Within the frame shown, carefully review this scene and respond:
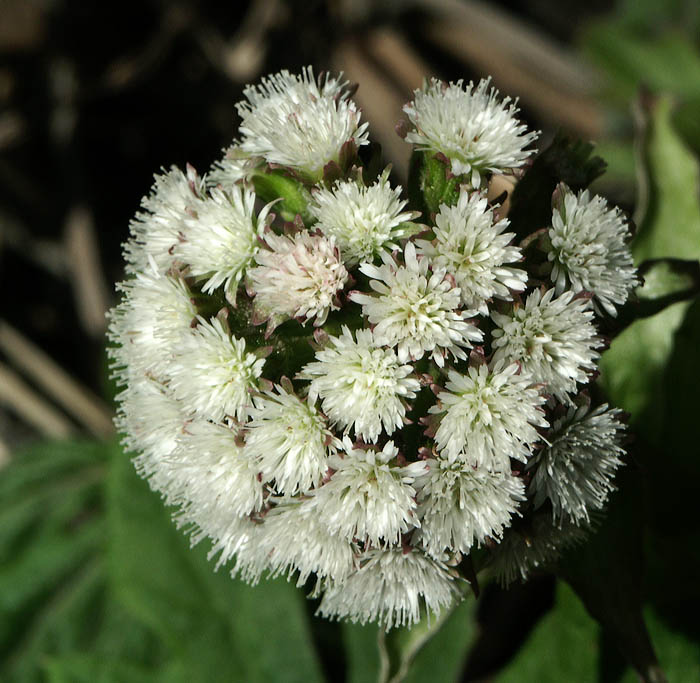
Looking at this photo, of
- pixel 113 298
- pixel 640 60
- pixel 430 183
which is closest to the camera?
pixel 430 183

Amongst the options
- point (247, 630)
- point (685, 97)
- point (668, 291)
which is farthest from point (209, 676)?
point (685, 97)

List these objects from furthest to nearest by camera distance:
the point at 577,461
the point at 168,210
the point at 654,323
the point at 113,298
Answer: the point at 113,298, the point at 654,323, the point at 168,210, the point at 577,461

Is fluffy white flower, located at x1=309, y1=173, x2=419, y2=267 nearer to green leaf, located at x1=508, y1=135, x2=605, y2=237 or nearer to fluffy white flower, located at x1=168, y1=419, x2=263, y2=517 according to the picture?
green leaf, located at x1=508, y1=135, x2=605, y2=237

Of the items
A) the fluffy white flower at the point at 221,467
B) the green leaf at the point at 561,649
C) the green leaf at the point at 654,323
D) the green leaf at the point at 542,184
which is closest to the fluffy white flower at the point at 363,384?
the fluffy white flower at the point at 221,467

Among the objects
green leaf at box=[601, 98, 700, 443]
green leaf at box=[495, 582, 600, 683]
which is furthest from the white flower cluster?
green leaf at box=[495, 582, 600, 683]

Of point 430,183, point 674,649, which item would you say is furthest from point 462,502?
point 674,649

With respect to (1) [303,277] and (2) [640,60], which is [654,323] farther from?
(2) [640,60]
